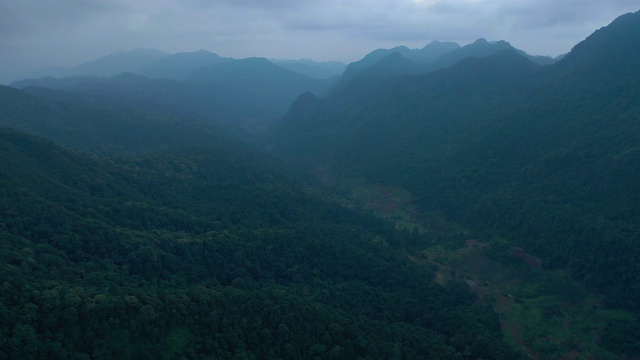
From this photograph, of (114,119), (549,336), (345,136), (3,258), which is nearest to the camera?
(3,258)

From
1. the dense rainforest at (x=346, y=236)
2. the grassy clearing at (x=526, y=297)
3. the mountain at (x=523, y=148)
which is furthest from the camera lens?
the mountain at (x=523, y=148)

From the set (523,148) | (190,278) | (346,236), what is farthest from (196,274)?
(523,148)

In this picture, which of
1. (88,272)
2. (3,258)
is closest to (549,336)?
(88,272)

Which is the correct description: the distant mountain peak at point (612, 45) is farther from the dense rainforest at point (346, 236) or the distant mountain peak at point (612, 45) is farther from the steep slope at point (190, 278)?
the steep slope at point (190, 278)

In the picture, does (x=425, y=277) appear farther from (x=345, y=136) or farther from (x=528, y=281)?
(x=345, y=136)

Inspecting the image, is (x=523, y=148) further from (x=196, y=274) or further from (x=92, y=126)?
(x=92, y=126)

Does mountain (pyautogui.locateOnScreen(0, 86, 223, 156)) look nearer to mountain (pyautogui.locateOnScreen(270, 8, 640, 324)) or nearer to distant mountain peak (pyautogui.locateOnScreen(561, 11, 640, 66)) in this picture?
mountain (pyautogui.locateOnScreen(270, 8, 640, 324))

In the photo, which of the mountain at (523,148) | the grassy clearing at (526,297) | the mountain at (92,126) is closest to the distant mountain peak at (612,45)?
the mountain at (523,148)

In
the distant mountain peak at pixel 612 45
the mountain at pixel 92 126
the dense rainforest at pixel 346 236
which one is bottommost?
the dense rainforest at pixel 346 236
